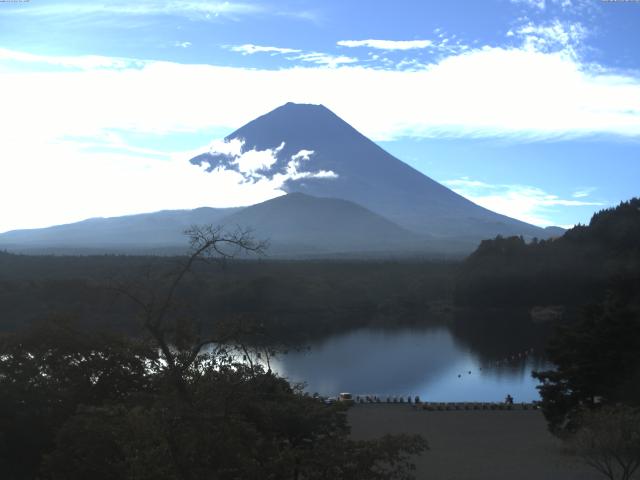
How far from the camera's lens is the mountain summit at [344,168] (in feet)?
522

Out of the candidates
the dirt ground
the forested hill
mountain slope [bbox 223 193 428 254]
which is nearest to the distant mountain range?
mountain slope [bbox 223 193 428 254]

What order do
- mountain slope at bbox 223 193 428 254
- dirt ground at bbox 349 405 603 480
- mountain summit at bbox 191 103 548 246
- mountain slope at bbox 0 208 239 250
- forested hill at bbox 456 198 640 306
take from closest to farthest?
dirt ground at bbox 349 405 603 480
forested hill at bbox 456 198 640 306
mountain slope at bbox 223 193 428 254
mountain slope at bbox 0 208 239 250
mountain summit at bbox 191 103 548 246

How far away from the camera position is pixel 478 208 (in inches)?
6594

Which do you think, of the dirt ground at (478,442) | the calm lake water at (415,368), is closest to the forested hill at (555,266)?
the calm lake water at (415,368)

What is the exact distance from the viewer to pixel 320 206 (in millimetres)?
149000

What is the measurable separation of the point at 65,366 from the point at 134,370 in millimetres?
799

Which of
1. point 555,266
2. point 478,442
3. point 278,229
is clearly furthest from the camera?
point 278,229

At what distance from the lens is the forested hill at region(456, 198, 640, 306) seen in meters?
45.3

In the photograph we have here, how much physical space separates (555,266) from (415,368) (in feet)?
77.9

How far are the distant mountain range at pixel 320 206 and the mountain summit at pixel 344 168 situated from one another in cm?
21

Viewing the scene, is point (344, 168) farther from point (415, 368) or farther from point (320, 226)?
point (415, 368)

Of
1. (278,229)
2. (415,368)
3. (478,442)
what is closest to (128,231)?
(278,229)

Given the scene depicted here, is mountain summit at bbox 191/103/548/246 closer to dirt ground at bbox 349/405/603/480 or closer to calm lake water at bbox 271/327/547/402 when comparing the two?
calm lake water at bbox 271/327/547/402

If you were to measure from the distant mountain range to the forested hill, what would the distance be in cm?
8058
